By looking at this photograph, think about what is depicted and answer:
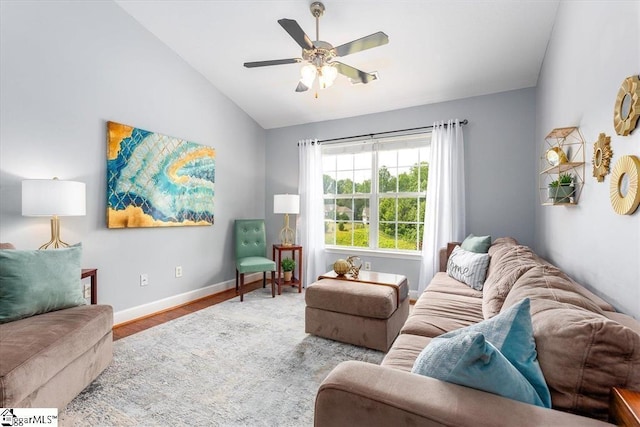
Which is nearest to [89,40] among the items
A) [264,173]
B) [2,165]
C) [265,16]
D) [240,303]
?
[2,165]

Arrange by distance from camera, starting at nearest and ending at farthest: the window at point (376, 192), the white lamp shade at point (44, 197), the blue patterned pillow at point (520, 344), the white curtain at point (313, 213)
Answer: the blue patterned pillow at point (520, 344) < the white lamp shade at point (44, 197) < the window at point (376, 192) < the white curtain at point (313, 213)

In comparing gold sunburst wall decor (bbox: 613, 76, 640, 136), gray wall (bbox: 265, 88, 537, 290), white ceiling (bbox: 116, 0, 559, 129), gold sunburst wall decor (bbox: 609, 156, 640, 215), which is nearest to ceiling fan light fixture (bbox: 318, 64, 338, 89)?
white ceiling (bbox: 116, 0, 559, 129)

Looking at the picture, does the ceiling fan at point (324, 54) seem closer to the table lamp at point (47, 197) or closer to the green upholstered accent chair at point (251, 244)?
the table lamp at point (47, 197)

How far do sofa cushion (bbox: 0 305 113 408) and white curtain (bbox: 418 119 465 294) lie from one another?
3.22m

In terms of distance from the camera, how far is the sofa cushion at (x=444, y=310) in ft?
5.85

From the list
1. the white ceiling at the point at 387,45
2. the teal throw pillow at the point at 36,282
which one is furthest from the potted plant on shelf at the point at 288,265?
the teal throw pillow at the point at 36,282

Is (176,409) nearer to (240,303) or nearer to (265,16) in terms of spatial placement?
(240,303)

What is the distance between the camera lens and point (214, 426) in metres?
1.56

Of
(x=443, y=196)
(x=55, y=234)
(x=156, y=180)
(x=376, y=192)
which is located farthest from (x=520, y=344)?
(x=156, y=180)

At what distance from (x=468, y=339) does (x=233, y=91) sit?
161 inches

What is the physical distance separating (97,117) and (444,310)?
11.2ft

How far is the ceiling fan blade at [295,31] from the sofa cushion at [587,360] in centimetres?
204

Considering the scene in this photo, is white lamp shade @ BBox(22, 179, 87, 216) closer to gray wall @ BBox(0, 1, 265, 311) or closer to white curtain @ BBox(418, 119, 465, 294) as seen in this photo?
gray wall @ BBox(0, 1, 265, 311)

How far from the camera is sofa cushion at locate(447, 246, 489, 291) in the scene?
101 inches
